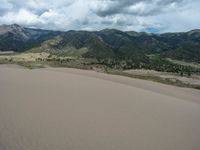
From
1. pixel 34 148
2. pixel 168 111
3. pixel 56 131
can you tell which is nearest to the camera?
pixel 34 148

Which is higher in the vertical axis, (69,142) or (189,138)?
(69,142)

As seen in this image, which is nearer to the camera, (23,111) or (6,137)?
(6,137)

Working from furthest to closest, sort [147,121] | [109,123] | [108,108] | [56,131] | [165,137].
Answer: [108,108], [147,121], [109,123], [165,137], [56,131]

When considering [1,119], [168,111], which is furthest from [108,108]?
[1,119]

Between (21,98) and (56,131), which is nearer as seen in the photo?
(56,131)

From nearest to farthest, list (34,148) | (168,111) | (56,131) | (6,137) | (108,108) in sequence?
(34,148) < (6,137) < (56,131) < (108,108) < (168,111)

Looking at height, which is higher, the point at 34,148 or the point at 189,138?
the point at 34,148

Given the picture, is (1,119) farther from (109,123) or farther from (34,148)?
(109,123)

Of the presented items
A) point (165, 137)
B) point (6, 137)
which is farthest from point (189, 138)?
point (6, 137)

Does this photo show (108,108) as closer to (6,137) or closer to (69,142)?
(69,142)
